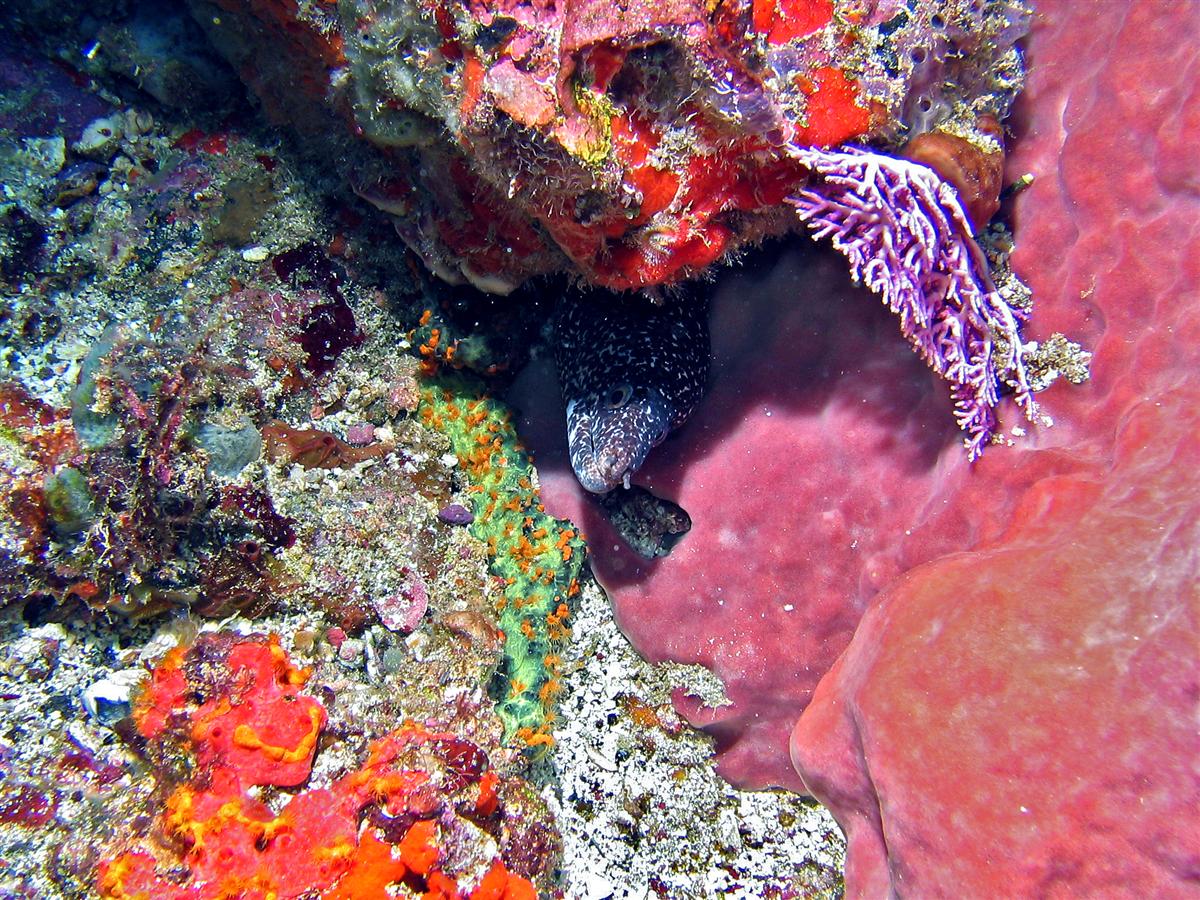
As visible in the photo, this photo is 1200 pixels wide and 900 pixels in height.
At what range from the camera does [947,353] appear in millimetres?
3336

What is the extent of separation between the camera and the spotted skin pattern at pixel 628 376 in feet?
13.8

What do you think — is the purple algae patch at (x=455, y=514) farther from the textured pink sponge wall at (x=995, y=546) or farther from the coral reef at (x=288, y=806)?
the coral reef at (x=288, y=806)

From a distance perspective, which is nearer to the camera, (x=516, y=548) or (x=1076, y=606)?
(x=1076, y=606)

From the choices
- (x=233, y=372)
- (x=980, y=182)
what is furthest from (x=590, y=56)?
(x=233, y=372)

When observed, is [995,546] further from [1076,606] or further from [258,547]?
[258,547]

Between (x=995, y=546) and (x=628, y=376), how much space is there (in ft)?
7.94

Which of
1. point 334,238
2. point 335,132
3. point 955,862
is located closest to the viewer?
point 955,862

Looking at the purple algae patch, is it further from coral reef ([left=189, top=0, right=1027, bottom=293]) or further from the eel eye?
coral reef ([left=189, top=0, right=1027, bottom=293])

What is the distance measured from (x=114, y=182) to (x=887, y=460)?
6338 millimetres

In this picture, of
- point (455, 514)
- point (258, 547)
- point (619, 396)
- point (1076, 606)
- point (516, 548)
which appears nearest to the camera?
point (1076, 606)

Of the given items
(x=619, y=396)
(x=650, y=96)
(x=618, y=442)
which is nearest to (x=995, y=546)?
(x=618, y=442)

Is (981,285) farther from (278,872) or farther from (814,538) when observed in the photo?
(278,872)

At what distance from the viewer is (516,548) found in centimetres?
466

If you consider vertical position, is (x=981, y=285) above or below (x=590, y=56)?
below
